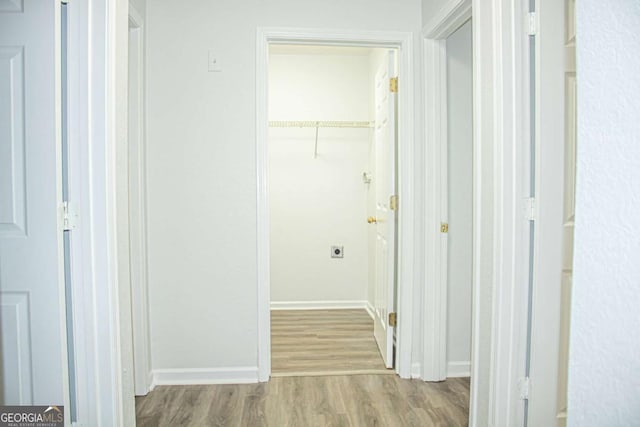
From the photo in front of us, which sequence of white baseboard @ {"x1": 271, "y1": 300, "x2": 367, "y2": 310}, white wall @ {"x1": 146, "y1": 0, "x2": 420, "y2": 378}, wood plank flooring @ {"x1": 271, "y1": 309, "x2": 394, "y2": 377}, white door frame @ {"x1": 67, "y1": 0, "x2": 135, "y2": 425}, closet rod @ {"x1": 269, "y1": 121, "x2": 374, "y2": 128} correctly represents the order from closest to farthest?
1. white door frame @ {"x1": 67, "y1": 0, "x2": 135, "y2": 425}
2. white wall @ {"x1": 146, "y1": 0, "x2": 420, "y2": 378}
3. wood plank flooring @ {"x1": 271, "y1": 309, "x2": 394, "y2": 377}
4. closet rod @ {"x1": 269, "y1": 121, "x2": 374, "y2": 128}
5. white baseboard @ {"x1": 271, "y1": 300, "x2": 367, "y2": 310}

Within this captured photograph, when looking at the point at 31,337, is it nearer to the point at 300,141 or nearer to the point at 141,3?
the point at 141,3

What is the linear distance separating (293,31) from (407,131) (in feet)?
3.13

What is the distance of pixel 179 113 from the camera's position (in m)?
2.69

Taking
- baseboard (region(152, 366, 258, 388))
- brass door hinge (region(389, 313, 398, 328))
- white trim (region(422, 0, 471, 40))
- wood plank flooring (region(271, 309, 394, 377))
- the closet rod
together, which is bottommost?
wood plank flooring (region(271, 309, 394, 377))

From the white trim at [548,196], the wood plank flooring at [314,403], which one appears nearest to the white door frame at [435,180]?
the wood plank flooring at [314,403]

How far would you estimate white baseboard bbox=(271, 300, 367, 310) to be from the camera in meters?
4.50

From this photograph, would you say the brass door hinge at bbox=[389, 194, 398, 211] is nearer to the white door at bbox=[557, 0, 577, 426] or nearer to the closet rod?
the white door at bbox=[557, 0, 577, 426]

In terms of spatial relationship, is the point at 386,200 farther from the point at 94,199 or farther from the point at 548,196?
the point at 94,199

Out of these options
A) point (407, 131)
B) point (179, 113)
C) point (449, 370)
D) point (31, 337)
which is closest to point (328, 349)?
point (449, 370)

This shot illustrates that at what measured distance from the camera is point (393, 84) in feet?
9.32

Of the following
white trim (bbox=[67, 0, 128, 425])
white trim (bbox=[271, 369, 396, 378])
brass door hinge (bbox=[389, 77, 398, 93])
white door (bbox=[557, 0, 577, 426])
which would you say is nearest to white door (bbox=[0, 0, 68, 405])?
white trim (bbox=[67, 0, 128, 425])

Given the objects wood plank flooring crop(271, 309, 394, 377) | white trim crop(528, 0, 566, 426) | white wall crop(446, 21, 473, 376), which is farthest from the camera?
wood plank flooring crop(271, 309, 394, 377)

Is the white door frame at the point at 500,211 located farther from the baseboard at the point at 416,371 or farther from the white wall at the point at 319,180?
the white wall at the point at 319,180

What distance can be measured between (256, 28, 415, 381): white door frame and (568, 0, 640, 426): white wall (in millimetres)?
2400
